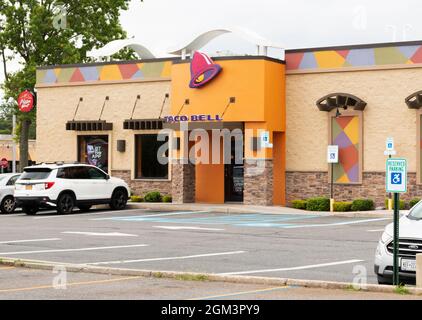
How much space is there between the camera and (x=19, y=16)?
48969 mm

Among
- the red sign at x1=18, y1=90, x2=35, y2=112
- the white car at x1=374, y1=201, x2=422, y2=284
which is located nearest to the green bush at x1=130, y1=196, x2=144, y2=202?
the red sign at x1=18, y1=90, x2=35, y2=112

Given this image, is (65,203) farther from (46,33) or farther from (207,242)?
(46,33)

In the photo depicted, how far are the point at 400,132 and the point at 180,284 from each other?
64.4ft

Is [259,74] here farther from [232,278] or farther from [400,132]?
[232,278]

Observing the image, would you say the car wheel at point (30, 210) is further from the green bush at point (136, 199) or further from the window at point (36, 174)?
the green bush at point (136, 199)

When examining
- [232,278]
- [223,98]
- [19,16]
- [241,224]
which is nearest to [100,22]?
[19,16]

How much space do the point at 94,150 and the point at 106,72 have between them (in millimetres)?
3489

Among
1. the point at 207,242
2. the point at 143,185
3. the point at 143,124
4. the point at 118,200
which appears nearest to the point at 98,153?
the point at 143,185

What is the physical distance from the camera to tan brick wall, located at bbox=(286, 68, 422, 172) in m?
30.4

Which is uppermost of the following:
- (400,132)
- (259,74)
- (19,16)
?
(19,16)

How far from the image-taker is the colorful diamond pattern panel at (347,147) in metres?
31.5

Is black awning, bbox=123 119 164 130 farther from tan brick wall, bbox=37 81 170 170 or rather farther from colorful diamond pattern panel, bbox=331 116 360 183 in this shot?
colorful diamond pattern panel, bbox=331 116 360 183

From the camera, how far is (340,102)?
3139 centimetres
